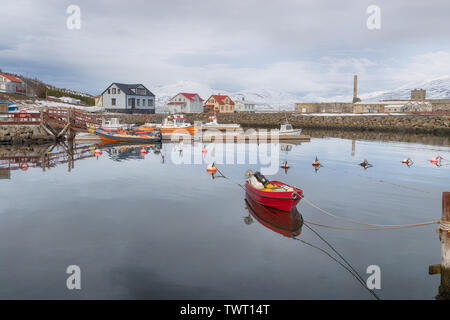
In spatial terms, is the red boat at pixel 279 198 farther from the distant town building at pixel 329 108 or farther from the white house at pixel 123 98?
the distant town building at pixel 329 108

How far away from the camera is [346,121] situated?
249 ft

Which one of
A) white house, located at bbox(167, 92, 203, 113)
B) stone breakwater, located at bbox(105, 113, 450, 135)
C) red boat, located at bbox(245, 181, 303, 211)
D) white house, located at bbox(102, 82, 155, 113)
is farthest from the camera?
white house, located at bbox(167, 92, 203, 113)

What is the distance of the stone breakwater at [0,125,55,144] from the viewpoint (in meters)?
39.2

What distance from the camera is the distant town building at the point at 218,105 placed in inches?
3974

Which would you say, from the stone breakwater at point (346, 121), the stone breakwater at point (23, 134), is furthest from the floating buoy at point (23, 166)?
the stone breakwater at point (346, 121)

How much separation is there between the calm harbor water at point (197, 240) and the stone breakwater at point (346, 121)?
47.3 metres

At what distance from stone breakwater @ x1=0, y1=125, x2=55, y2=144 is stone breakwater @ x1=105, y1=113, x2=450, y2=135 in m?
32.9

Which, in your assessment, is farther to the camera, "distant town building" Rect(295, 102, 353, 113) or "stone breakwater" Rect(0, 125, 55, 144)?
"distant town building" Rect(295, 102, 353, 113)

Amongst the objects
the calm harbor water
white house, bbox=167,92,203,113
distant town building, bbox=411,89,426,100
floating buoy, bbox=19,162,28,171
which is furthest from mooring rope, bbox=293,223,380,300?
distant town building, bbox=411,89,426,100

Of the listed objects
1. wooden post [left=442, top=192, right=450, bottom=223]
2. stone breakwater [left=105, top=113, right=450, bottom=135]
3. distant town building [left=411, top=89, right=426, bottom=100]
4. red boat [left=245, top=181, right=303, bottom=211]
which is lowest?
red boat [left=245, top=181, right=303, bottom=211]

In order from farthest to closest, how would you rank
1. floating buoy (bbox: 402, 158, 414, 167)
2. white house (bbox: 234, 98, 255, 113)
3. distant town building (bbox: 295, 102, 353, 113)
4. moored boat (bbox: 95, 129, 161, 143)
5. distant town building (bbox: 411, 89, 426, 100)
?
distant town building (bbox: 411, 89, 426, 100) < white house (bbox: 234, 98, 255, 113) < distant town building (bbox: 295, 102, 353, 113) < moored boat (bbox: 95, 129, 161, 143) < floating buoy (bbox: 402, 158, 414, 167)

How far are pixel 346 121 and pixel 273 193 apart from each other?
2631 inches

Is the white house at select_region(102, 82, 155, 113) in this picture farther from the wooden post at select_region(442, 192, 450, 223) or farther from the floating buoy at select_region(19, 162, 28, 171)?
the wooden post at select_region(442, 192, 450, 223)
